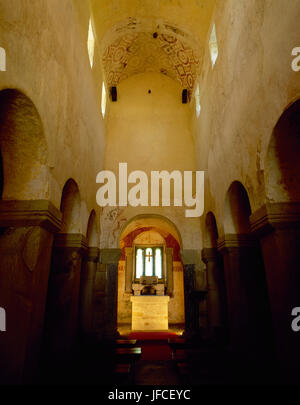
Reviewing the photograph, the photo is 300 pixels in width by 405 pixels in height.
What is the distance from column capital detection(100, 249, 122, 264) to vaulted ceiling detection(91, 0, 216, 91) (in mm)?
6573

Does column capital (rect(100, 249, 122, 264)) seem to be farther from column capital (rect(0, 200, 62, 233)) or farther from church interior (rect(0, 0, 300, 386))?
column capital (rect(0, 200, 62, 233))

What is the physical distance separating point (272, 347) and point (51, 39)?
7118 millimetres

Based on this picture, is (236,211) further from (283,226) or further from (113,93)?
(113,93)

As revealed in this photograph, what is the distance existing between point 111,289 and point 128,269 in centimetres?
697

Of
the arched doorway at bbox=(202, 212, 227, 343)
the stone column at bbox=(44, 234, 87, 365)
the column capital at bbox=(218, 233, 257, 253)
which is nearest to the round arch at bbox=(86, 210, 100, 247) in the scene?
the stone column at bbox=(44, 234, 87, 365)

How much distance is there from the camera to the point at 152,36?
11062 mm

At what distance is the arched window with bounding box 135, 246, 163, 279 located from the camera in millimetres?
17125

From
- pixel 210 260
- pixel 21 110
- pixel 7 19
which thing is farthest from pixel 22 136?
pixel 210 260

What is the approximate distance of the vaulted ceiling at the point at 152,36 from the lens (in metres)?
9.17

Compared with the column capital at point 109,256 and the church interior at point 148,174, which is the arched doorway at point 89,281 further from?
the column capital at point 109,256

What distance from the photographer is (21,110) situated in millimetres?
4160

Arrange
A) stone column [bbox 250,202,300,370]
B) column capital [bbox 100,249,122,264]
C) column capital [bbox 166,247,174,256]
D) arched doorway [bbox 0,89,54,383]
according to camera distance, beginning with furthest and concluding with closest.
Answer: column capital [bbox 166,247,174,256]
column capital [bbox 100,249,122,264]
stone column [bbox 250,202,300,370]
arched doorway [bbox 0,89,54,383]

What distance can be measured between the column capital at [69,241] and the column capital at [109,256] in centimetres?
311

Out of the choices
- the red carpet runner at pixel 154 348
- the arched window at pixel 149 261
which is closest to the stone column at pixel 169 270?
the arched window at pixel 149 261
